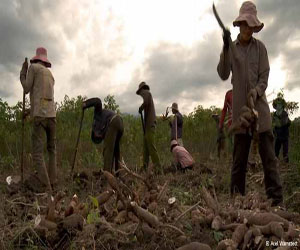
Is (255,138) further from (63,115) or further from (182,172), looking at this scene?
(63,115)

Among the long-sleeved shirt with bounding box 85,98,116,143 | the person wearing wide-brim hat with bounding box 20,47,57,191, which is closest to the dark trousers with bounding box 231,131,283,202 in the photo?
the long-sleeved shirt with bounding box 85,98,116,143

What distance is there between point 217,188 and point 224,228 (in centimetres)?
311

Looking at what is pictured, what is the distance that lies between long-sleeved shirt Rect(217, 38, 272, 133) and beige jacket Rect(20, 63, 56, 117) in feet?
9.62

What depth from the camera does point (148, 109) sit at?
7801mm

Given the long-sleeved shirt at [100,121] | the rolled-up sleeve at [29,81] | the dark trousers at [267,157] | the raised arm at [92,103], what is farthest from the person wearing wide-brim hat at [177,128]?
the dark trousers at [267,157]

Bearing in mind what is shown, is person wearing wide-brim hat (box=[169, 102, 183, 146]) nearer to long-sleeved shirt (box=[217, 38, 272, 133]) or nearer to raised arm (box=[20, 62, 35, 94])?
raised arm (box=[20, 62, 35, 94])

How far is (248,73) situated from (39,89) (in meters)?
3.23

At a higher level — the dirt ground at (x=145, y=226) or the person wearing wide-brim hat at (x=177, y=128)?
the person wearing wide-brim hat at (x=177, y=128)

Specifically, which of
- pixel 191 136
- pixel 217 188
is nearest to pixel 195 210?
pixel 217 188

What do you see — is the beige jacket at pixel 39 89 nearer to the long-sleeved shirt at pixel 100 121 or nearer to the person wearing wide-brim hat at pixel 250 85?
the long-sleeved shirt at pixel 100 121

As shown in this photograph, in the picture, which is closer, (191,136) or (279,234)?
(279,234)

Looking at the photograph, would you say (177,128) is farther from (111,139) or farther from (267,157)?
(267,157)

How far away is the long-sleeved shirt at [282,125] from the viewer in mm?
9094

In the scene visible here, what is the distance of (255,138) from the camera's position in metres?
4.09
